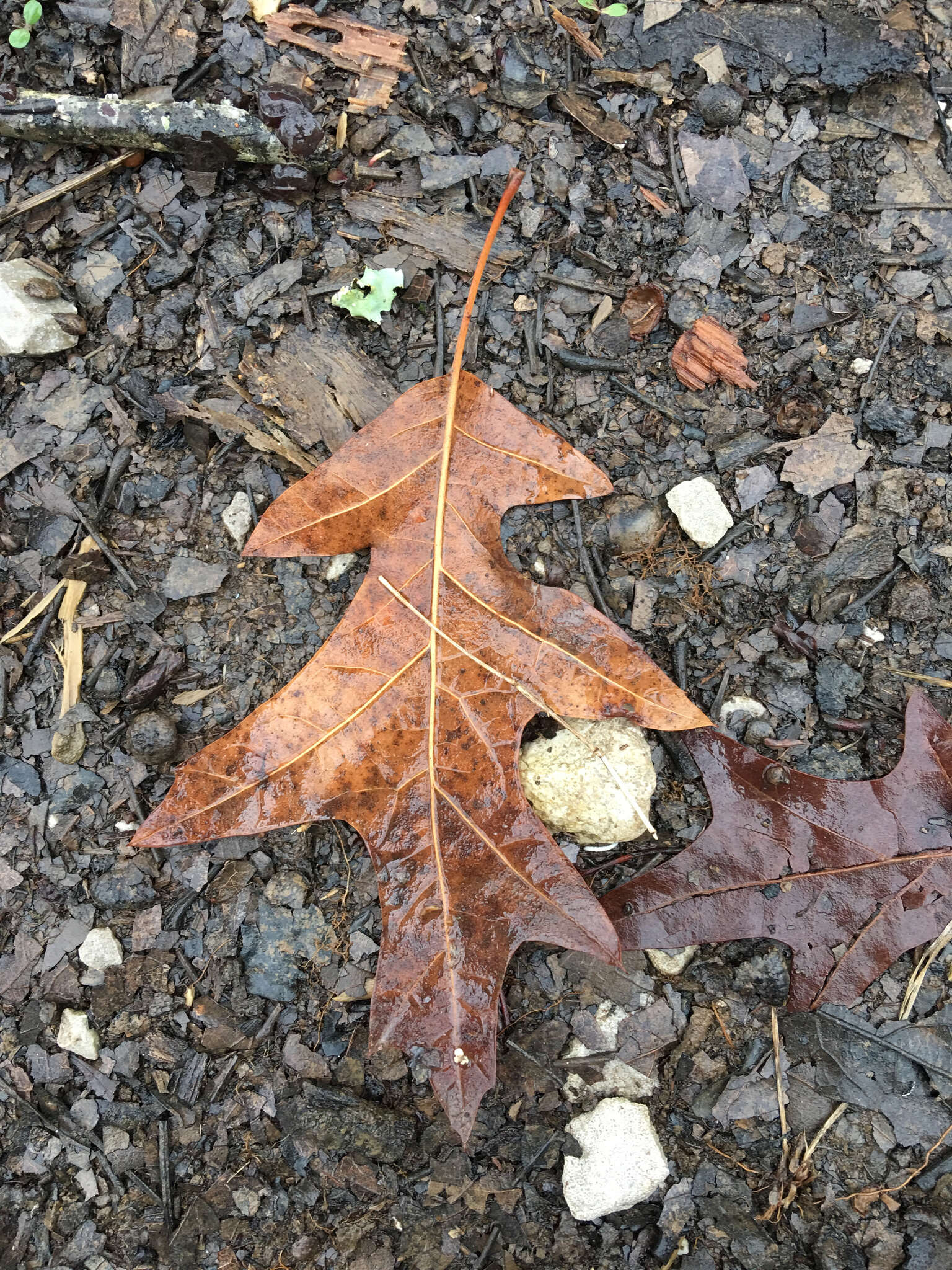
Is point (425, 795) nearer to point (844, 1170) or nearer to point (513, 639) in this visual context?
point (513, 639)

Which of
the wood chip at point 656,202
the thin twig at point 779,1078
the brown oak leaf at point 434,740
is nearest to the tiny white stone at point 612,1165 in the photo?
the thin twig at point 779,1078

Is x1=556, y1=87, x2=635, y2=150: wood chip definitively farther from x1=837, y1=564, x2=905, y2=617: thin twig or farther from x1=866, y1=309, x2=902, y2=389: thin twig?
x1=837, y1=564, x2=905, y2=617: thin twig

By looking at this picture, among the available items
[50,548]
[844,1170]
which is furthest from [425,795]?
[844,1170]

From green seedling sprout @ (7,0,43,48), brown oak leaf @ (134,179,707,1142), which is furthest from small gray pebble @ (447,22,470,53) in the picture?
green seedling sprout @ (7,0,43,48)

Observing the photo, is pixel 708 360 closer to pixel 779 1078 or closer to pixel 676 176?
pixel 676 176

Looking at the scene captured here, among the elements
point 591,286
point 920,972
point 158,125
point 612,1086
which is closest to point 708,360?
point 591,286

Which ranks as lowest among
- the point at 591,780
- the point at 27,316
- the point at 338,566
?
the point at 591,780
